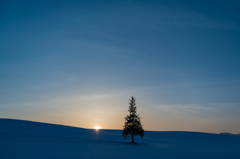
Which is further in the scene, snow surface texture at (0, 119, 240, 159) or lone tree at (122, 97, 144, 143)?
lone tree at (122, 97, 144, 143)

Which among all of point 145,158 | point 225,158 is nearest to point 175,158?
point 145,158

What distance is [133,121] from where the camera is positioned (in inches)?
1615

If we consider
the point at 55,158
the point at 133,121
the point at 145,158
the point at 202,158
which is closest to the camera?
Answer: the point at 55,158

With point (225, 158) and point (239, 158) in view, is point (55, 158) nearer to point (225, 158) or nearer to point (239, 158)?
point (225, 158)

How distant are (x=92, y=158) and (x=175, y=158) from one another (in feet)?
33.0

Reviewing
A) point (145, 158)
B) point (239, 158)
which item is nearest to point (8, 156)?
point (145, 158)

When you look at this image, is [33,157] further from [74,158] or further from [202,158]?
[202,158]

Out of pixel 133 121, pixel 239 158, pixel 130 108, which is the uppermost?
pixel 130 108

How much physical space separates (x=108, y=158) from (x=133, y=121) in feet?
65.5

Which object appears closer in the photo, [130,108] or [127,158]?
[127,158]

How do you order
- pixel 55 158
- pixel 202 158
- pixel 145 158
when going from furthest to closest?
pixel 202 158 < pixel 145 158 < pixel 55 158

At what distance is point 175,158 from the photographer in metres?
23.3

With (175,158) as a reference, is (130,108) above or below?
above

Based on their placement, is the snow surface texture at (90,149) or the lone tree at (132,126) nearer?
the snow surface texture at (90,149)
